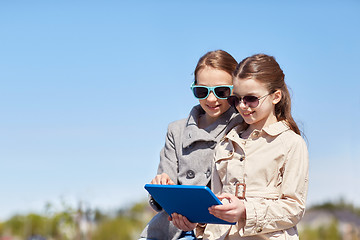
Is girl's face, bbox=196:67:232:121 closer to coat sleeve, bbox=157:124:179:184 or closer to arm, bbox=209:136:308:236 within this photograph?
coat sleeve, bbox=157:124:179:184

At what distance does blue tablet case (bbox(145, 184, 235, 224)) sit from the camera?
2.67m

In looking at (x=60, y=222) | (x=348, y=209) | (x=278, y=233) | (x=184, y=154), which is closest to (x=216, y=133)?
(x=184, y=154)

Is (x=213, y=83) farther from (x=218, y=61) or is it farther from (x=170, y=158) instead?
(x=170, y=158)

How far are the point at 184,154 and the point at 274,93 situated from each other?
0.84 meters

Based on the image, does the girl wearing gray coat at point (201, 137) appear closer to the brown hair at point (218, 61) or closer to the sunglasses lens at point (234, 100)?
the brown hair at point (218, 61)

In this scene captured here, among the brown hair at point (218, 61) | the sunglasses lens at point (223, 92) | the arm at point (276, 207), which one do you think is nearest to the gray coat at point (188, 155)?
the sunglasses lens at point (223, 92)

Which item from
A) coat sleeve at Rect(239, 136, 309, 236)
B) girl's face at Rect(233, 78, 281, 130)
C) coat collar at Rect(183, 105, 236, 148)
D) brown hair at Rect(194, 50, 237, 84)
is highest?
brown hair at Rect(194, 50, 237, 84)

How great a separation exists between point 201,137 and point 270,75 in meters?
0.69

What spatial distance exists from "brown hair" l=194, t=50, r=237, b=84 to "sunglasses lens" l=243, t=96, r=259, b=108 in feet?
1.68

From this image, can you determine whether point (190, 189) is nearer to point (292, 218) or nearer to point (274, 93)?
point (292, 218)

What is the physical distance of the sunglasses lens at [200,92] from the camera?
3.49 m

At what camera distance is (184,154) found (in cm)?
359

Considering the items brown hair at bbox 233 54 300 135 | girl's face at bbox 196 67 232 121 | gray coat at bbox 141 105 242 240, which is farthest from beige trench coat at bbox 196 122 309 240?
girl's face at bbox 196 67 232 121

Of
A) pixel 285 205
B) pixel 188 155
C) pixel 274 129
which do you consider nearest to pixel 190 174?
pixel 188 155
